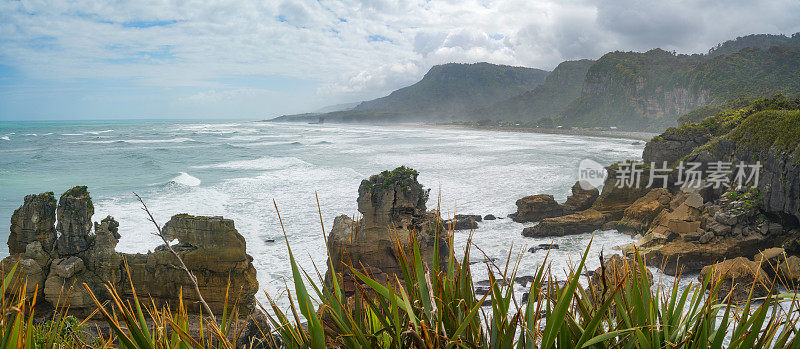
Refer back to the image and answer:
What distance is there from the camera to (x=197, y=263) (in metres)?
9.08

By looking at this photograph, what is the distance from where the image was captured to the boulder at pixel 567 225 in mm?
16469

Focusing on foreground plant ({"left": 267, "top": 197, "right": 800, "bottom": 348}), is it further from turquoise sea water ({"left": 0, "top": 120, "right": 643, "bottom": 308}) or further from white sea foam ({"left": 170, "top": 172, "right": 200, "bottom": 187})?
white sea foam ({"left": 170, "top": 172, "right": 200, "bottom": 187})

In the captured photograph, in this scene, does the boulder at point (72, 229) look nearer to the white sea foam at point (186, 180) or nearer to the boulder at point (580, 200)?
the boulder at point (580, 200)

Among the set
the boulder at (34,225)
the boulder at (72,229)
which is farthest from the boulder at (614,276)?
the boulder at (34,225)

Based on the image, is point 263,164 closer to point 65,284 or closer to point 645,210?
point 65,284

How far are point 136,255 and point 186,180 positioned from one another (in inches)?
745

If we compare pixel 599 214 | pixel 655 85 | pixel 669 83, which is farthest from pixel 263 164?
pixel 655 85

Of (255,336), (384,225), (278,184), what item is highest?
(255,336)

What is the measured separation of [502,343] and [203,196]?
23087 millimetres

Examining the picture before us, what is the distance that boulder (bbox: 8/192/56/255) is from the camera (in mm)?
9023

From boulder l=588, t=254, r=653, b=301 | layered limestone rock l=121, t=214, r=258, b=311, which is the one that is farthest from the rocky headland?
layered limestone rock l=121, t=214, r=258, b=311

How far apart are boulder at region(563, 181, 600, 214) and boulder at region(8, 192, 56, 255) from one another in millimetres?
17012

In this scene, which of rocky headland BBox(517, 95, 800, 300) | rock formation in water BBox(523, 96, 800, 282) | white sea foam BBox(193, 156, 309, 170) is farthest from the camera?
white sea foam BBox(193, 156, 309, 170)

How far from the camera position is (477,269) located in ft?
43.0
